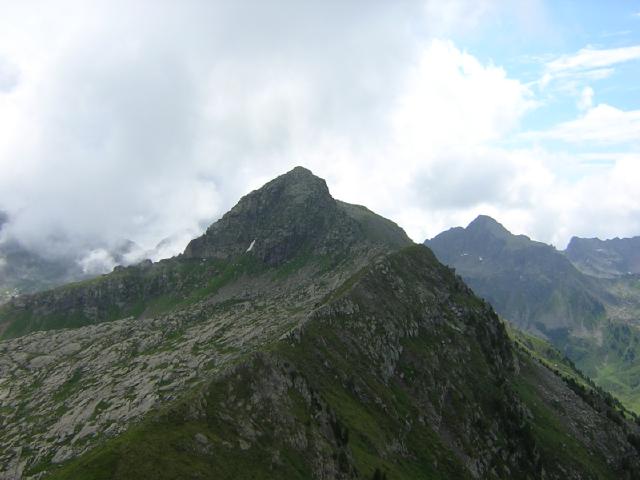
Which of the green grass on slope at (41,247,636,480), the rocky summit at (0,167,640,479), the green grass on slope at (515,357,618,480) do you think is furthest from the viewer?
the green grass on slope at (515,357,618,480)

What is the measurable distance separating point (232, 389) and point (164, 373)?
68987 millimetres

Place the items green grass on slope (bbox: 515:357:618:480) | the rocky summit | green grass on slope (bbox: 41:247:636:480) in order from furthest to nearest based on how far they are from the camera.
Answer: green grass on slope (bbox: 515:357:618:480) < the rocky summit < green grass on slope (bbox: 41:247:636:480)

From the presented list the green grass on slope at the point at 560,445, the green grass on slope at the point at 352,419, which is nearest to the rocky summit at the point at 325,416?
the green grass on slope at the point at 352,419

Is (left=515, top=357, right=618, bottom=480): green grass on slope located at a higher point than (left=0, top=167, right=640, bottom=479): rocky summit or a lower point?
lower

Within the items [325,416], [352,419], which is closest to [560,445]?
[352,419]

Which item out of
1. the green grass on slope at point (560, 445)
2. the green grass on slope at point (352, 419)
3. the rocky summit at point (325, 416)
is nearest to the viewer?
the green grass on slope at point (352, 419)

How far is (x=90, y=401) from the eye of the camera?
172375 millimetres

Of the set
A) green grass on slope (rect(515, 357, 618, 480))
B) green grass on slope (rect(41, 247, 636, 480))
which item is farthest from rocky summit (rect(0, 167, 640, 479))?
green grass on slope (rect(515, 357, 618, 480))

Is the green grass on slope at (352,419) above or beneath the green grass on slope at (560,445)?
above

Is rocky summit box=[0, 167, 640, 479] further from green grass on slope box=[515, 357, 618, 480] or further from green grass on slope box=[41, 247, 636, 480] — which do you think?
green grass on slope box=[515, 357, 618, 480]

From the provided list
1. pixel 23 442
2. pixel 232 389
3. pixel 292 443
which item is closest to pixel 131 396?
pixel 23 442

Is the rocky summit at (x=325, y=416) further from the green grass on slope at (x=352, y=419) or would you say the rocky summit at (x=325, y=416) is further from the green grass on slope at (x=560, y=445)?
the green grass on slope at (x=560, y=445)

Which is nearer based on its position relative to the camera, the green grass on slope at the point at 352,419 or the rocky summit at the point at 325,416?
the green grass on slope at the point at 352,419

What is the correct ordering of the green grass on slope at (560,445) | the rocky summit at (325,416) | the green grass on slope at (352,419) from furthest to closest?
the green grass on slope at (560,445) → the rocky summit at (325,416) → the green grass on slope at (352,419)
